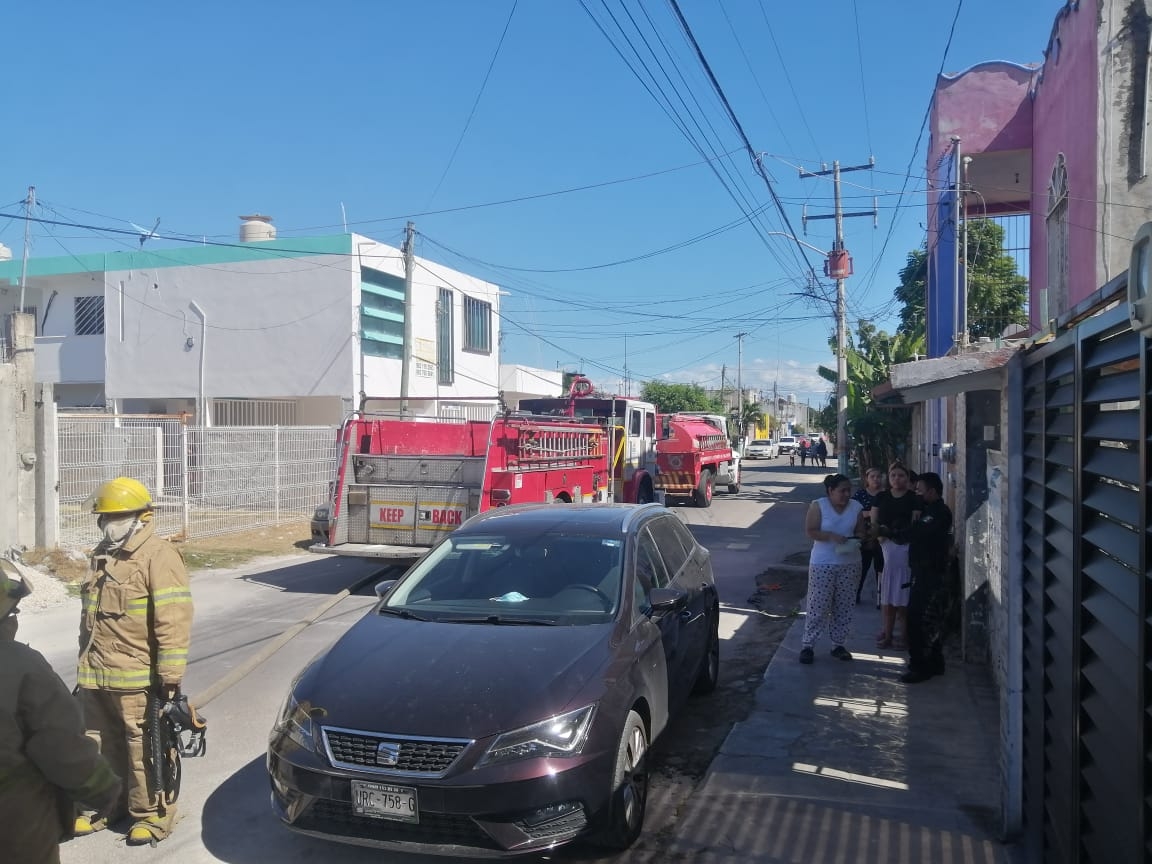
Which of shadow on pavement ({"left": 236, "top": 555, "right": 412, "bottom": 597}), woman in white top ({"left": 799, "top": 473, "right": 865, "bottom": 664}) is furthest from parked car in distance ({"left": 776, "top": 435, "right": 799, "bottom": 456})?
woman in white top ({"left": 799, "top": 473, "right": 865, "bottom": 664})

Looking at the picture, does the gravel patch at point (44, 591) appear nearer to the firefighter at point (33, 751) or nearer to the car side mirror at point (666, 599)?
the car side mirror at point (666, 599)

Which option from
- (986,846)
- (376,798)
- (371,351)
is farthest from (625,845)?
(371,351)

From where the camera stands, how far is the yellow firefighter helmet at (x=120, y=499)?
162 inches

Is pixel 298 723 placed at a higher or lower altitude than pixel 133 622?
lower

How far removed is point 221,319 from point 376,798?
2825 centimetres

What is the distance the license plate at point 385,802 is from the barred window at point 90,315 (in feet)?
109

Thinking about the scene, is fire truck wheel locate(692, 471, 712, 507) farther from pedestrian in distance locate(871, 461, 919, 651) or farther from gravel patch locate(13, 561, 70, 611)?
gravel patch locate(13, 561, 70, 611)

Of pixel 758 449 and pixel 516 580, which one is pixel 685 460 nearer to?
pixel 516 580

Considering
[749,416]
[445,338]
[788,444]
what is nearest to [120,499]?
[445,338]

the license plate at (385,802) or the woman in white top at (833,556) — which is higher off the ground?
the woman in white top at (833,556)

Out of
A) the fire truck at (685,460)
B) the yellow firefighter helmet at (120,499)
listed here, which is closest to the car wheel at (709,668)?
the yellow firefighter helmet at (120,499)

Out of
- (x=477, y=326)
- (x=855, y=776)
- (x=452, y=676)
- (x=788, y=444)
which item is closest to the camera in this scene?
(x=452, y=676)

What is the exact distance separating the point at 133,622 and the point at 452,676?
1471mm

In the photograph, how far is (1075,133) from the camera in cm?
896
